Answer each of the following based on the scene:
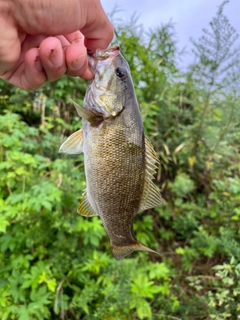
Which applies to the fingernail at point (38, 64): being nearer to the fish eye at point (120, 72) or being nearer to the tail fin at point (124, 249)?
the fish eye at point (120, 72)

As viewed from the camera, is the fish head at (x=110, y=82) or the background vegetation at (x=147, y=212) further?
the background vegetation at (x=147, y=212)

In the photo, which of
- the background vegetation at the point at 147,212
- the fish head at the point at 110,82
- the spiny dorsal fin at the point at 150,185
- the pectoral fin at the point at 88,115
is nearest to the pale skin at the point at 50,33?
the fish head at the point at 110,82

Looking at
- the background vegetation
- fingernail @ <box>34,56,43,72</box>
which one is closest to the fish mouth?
fingernail @ <box>34,56,43,72</box>

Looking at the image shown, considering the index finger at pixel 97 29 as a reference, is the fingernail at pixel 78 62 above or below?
below

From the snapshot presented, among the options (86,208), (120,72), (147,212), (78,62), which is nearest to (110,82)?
(120,72)

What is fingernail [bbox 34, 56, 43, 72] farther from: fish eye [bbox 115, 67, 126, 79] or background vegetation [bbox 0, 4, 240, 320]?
background vegetation [bbox 0, 4, 240, 320]

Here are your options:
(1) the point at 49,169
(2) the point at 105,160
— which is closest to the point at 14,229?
(1) the point at 49,169
